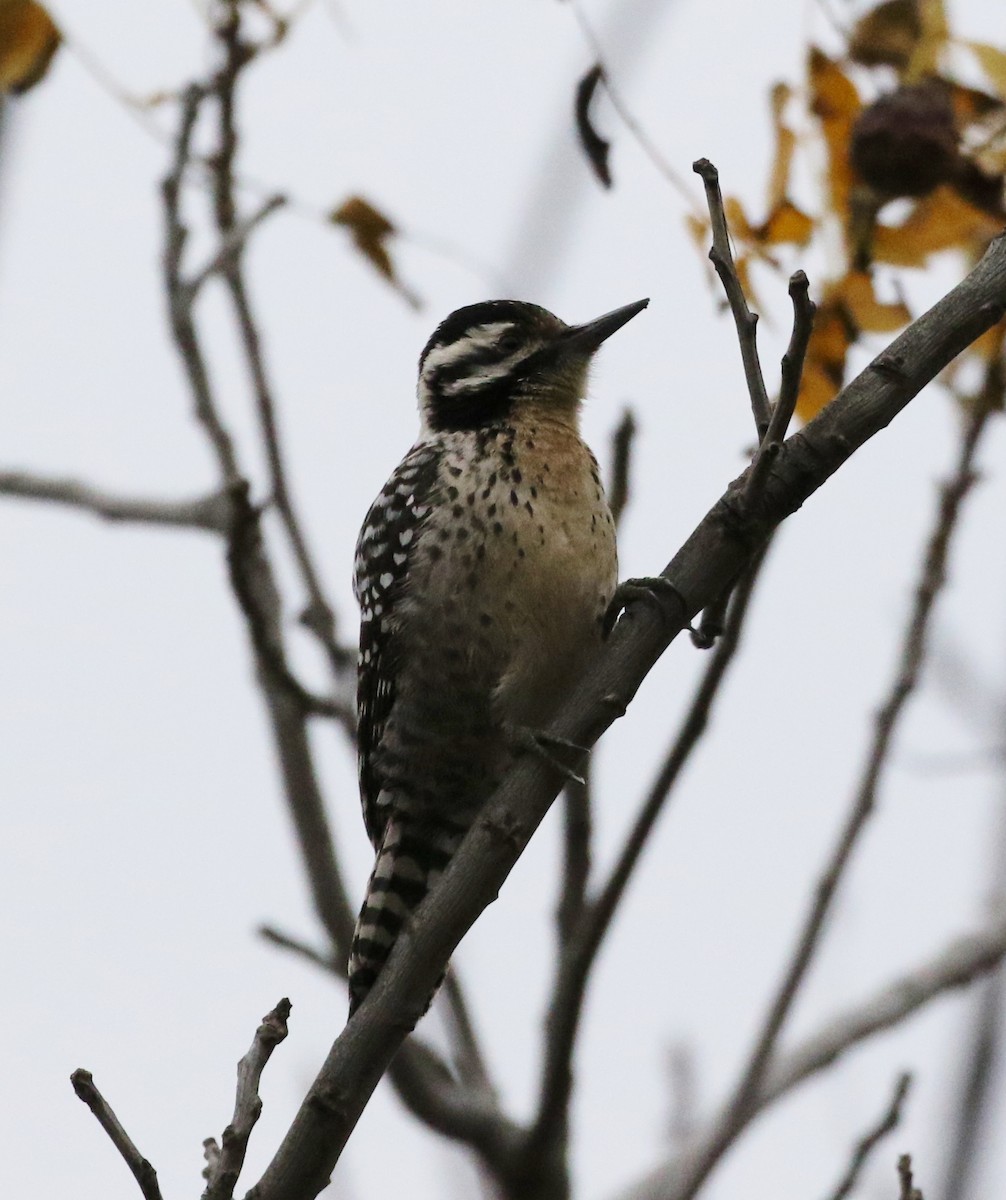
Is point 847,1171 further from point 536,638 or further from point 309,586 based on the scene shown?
point 309,586

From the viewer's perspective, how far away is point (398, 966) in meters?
3.15

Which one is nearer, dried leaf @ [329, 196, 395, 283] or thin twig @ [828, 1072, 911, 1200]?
thin twig @ [828, 1072, 911, 1200]

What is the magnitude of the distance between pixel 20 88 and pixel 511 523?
1.72m

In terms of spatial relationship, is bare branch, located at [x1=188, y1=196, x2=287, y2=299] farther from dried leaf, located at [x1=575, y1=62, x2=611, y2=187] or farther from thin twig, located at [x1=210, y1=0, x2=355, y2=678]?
dried leaf, located at [x1=575, y1=62, x2=611, y2=187]

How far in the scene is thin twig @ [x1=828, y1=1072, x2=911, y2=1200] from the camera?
3252 millimetres

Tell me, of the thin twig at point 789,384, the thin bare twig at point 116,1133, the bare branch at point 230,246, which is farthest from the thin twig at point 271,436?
the thin bare twig at point 116,1133

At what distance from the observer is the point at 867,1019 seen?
5.15 m

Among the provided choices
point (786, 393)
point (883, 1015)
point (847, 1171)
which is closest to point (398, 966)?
point (847, 1171)

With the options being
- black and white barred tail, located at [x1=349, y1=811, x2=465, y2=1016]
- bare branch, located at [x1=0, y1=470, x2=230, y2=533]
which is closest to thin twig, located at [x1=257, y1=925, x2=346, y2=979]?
black and white barred tail, located at [x1=349, y1=811, x2=465, y2=1016]

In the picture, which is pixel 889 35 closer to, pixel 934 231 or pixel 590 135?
pixel 934 231

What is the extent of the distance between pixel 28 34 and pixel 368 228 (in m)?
0.96

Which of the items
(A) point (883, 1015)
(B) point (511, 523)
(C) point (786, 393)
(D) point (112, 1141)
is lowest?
(D) point (112, 1141)

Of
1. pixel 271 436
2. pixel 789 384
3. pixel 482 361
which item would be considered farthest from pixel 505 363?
pixel 789 384

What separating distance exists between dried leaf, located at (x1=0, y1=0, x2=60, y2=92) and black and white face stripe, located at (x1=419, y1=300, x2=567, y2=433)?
5.48 feet
